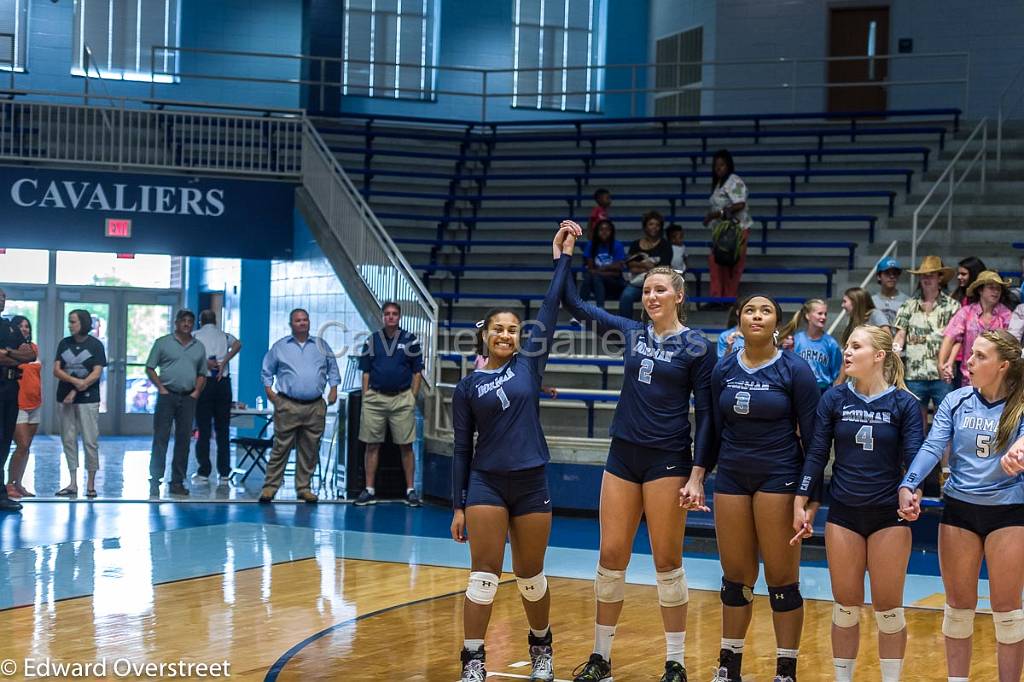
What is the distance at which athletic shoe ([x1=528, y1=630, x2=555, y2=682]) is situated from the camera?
5.44 m

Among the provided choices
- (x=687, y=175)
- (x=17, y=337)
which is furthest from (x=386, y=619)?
(x=687, y=175)

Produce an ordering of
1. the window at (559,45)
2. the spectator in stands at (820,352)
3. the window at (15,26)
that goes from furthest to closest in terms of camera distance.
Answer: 1. the window at (559,45)
2. the window at (15,26)
3. the spectator in stands at (820,352)

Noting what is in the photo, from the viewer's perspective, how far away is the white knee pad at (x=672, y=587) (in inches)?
211

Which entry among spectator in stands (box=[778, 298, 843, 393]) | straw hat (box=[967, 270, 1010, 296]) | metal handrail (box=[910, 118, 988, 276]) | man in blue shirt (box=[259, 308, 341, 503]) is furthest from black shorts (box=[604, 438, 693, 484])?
metal handrail (box=[910, 118, 988, 276])

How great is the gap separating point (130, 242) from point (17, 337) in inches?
→ 140

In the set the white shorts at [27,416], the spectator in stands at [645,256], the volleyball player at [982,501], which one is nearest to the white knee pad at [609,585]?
the volleyball player at [982,501]

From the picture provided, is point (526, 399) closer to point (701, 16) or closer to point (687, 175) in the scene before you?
point (687, 175)

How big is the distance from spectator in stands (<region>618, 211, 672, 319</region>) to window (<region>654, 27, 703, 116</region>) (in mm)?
7077

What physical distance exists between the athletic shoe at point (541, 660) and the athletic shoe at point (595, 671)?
128mm

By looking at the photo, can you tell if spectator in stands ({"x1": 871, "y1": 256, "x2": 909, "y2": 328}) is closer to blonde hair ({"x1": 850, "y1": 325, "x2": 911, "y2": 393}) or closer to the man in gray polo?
blonde hair ({"x1": 850, "y1": 325, "x2": 911, "y2": 393})

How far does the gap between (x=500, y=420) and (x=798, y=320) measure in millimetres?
2859

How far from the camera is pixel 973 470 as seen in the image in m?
4.90

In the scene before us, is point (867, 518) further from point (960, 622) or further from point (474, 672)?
point (474, 672)

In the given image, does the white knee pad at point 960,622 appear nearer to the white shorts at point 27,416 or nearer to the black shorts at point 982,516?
the black shorts at point 982,516
